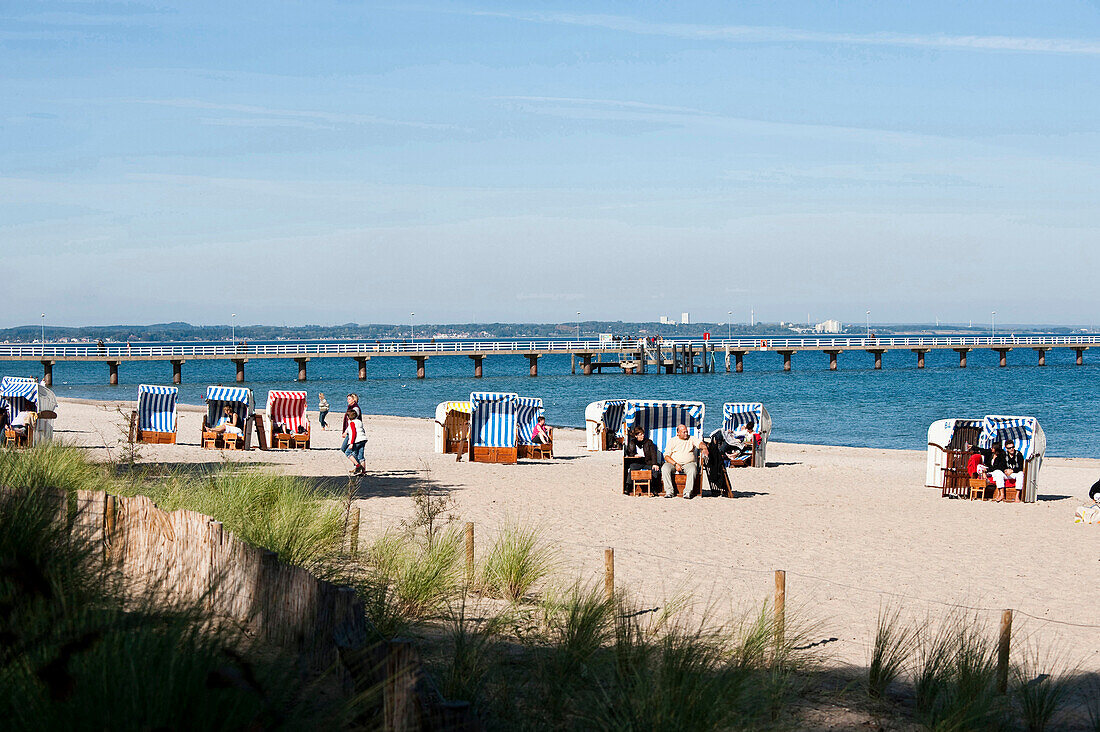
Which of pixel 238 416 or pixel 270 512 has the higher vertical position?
pixel 270 512

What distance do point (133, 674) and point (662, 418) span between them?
43.1 ft

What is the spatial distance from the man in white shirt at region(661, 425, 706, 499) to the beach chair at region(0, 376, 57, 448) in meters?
9.34

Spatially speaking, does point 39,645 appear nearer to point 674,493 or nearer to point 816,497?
point 674,493

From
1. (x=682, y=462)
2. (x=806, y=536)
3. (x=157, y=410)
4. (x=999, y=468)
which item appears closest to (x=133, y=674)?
(x=806, y=536)

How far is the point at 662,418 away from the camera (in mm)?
15812

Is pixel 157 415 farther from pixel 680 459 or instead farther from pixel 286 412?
pixel 680 459

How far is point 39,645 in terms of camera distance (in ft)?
11.4

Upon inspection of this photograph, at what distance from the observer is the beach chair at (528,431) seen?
17938 mm

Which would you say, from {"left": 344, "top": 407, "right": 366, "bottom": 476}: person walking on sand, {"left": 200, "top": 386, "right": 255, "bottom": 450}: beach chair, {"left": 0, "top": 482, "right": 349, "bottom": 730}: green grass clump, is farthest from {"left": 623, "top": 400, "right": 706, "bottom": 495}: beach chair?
{"left": 0, "top": 482, "right": 349, "bottom": 730}: green grass clump

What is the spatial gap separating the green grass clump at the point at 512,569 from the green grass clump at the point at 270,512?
102 centimetres

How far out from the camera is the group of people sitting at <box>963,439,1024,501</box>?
46.6 ft

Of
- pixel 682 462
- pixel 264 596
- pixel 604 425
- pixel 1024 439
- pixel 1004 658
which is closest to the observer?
pixel 264 596

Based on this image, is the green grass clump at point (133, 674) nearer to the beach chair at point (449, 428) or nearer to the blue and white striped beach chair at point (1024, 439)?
the blue and white striped beach chair at point (1024, 439)

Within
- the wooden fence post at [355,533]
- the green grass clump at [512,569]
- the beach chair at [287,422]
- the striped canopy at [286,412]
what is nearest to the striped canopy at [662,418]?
the beach chair at [287,422]
